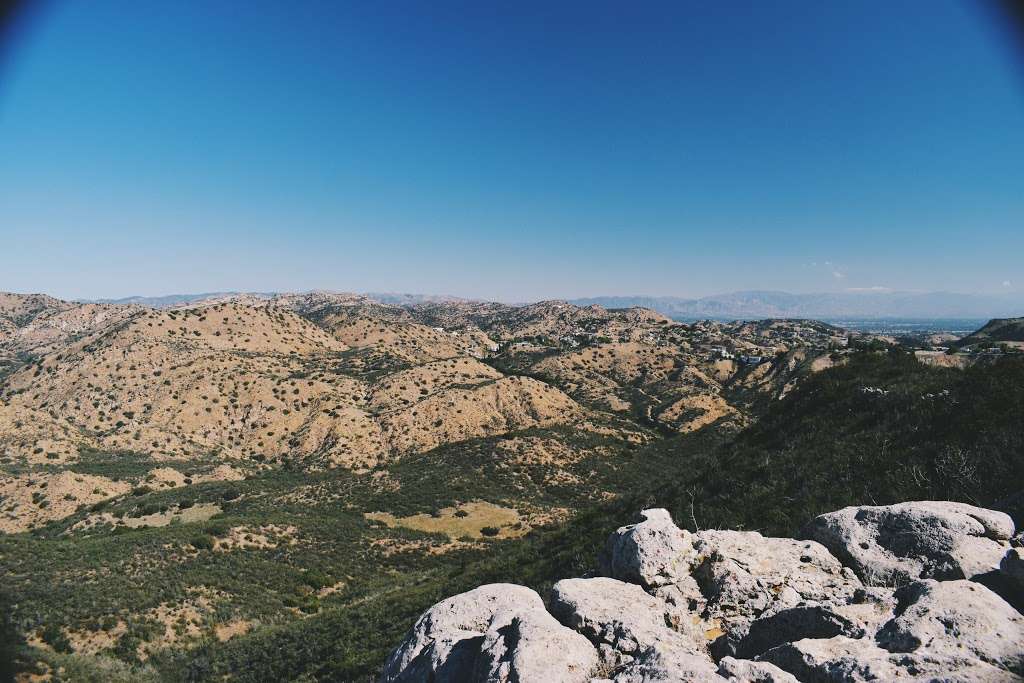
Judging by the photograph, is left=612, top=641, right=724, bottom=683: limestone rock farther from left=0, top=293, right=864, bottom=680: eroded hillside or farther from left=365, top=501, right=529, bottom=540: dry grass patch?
left=365, top=501, right=529, bottom=540: dry grass patch

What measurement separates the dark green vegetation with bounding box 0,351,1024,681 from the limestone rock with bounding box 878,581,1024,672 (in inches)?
190

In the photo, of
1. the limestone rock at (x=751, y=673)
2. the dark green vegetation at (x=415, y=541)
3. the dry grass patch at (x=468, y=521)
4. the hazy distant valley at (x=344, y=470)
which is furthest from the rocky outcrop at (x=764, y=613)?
the dry grass patch at (x=468, y=521)

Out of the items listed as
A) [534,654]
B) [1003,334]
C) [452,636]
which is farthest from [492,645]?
[1003,334]

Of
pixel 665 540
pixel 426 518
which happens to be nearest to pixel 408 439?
pixel 426 518

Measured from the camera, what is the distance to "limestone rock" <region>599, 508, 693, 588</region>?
7.83 m

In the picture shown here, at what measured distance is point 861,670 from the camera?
4531mm

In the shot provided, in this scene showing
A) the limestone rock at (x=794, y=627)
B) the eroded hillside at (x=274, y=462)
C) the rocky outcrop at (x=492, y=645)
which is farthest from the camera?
the eroded hillside at (x=274, y=462)

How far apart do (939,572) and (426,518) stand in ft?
135

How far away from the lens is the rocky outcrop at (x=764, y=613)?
476cm

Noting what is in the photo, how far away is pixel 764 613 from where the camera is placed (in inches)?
268

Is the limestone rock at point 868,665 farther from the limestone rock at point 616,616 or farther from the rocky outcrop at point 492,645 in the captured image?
the rocky outcrop at point 492,645

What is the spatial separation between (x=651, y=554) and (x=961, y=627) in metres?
4.01

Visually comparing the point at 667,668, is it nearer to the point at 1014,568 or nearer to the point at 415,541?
the point at 1014,568

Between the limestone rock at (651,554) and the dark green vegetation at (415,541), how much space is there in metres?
3.24
